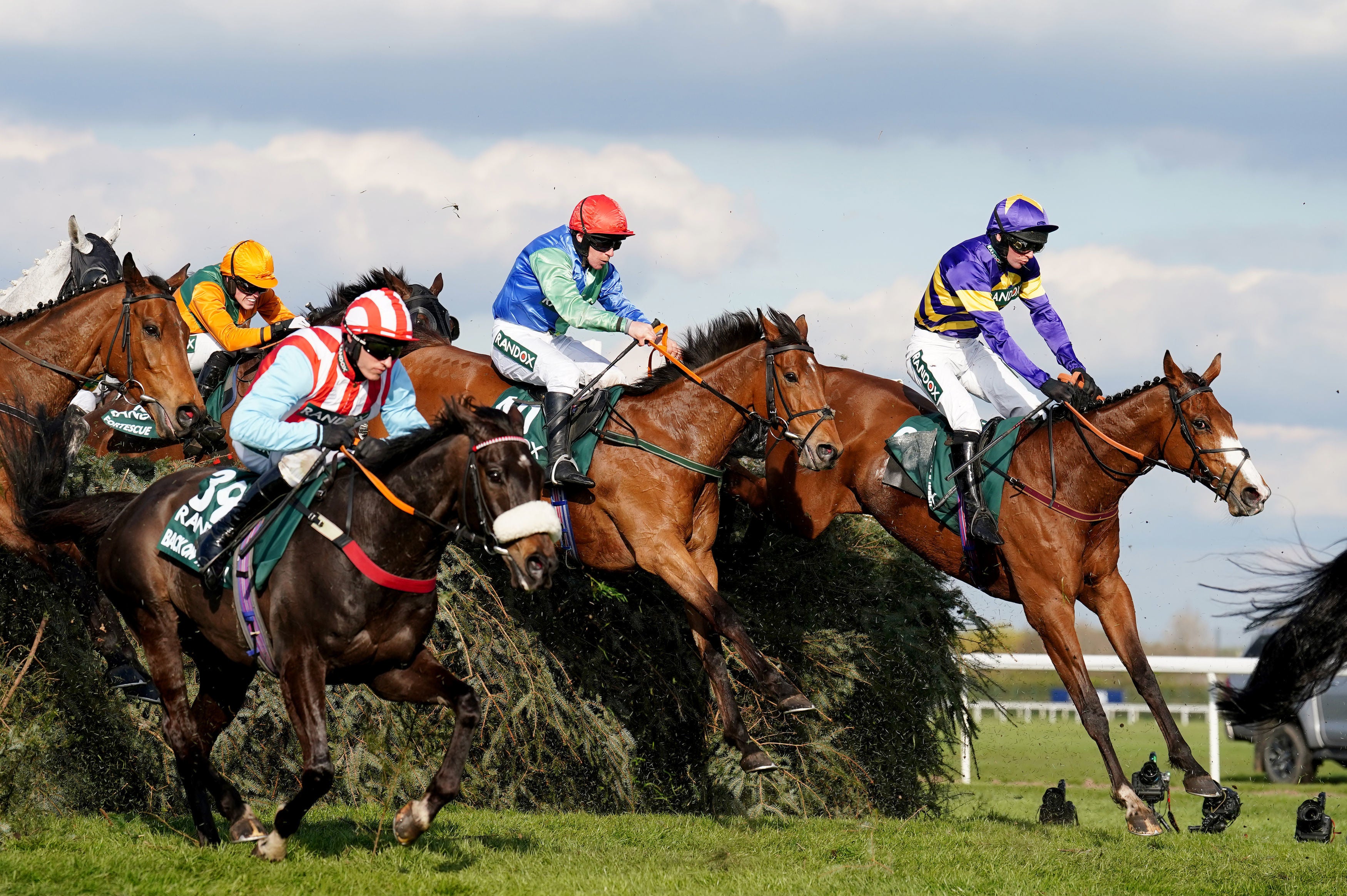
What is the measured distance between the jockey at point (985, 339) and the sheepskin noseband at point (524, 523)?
140 inches

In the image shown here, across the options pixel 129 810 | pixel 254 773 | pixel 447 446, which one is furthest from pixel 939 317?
pixel 129 810

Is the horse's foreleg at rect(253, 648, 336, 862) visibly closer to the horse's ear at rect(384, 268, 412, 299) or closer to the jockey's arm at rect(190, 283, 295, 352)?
the jockey's arm at rect(190, 283, 295, 352)

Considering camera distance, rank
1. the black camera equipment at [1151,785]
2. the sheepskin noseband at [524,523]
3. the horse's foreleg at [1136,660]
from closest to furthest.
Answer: the sheepskin noseband at [524,523]
the horse's foreleg at [1136,660]
the black camera equipment at [1151,785]

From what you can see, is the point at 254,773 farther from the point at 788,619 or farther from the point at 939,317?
the point at 939,317

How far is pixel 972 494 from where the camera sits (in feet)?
24.9

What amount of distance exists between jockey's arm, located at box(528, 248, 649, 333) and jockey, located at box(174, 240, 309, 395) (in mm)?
1537

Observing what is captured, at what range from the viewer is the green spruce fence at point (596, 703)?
6812 mm

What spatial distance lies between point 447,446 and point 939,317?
4168 millimetres

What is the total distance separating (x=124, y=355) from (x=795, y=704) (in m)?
3.79

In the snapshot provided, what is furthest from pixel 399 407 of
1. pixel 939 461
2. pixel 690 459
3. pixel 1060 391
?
pixel 1060 391

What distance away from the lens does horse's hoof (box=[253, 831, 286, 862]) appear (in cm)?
492

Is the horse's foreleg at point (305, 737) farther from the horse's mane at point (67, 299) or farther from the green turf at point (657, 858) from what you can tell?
the horse's mane at point (67, 299)

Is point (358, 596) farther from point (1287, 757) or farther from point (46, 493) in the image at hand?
point (1287, 757)

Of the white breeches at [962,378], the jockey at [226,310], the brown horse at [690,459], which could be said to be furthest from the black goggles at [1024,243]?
the jockey at [226,310]
